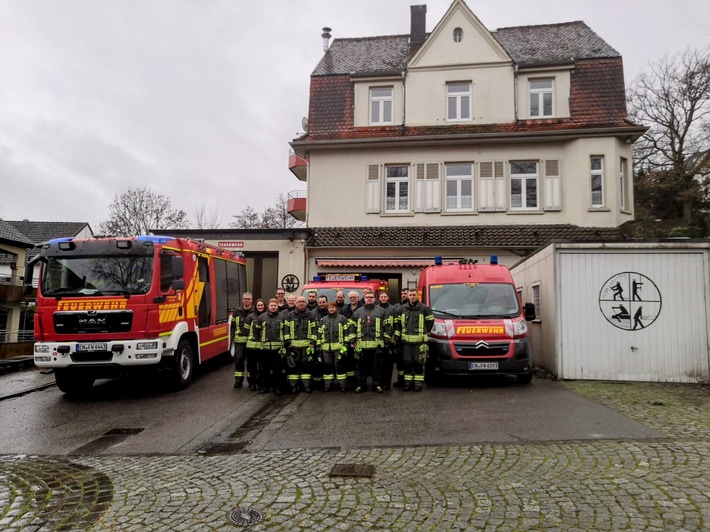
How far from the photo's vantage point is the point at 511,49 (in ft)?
73.6

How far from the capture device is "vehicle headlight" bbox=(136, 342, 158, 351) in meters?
9.08

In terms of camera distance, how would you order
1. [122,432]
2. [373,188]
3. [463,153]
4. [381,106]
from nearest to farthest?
[122,432]
[463,153]
[373,188]
[381,106]

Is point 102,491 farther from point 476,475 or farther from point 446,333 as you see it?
point 446,333

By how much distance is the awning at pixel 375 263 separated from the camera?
19.3m

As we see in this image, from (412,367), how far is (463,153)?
42.4 ft

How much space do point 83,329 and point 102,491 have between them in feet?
15.8

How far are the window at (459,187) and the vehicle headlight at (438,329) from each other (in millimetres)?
11089

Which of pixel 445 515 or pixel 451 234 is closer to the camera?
pixel 445 515

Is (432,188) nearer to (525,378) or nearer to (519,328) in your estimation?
(519,328)

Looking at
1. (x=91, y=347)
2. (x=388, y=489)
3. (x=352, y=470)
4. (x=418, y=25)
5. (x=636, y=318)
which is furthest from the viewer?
(x=418, y=25)

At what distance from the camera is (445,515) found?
4211mm

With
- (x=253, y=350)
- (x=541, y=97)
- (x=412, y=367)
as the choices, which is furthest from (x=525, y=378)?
(x=541, y=97)

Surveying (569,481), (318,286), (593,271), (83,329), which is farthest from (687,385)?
(83,329)

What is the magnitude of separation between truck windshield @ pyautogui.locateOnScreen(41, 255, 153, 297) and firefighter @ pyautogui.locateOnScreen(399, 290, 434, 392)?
4.70 m
